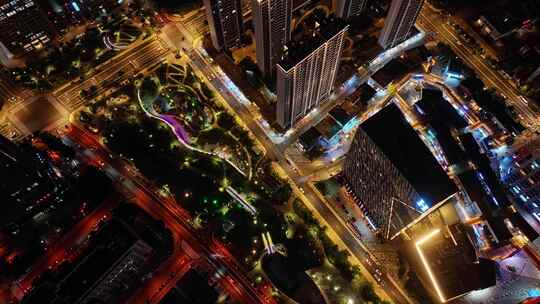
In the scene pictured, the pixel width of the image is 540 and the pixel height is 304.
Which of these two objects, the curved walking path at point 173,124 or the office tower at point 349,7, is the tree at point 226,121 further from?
the office tower at point 349,7

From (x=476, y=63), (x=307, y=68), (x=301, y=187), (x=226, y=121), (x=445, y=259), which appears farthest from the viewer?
(x=476, y=63)

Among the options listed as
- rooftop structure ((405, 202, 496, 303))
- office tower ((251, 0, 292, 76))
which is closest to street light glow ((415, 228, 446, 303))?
rooftop structure ((405, 202, 496, 303))

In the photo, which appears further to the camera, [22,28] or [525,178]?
[22,28]

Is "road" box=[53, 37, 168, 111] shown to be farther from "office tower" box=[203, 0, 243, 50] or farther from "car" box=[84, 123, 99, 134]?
"office tower" box=[203, 0, 243, 50]

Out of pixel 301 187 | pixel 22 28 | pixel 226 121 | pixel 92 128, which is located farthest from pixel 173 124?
pixel 22 28

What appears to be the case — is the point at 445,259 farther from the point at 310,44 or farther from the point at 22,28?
the point at 22,28

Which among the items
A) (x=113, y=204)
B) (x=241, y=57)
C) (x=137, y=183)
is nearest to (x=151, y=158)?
(x=137, y=183)
